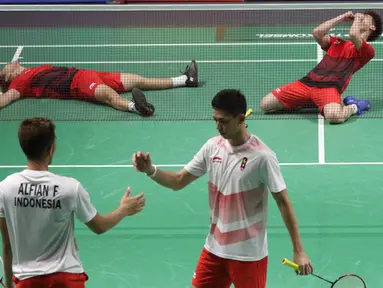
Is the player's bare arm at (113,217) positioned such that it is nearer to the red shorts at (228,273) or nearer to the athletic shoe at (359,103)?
the red shorts at (228,273)

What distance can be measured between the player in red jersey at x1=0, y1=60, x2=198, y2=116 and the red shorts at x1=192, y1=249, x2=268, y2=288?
18.9 ft

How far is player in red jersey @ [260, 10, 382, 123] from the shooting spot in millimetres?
10164

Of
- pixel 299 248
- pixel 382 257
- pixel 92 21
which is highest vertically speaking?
pixel 92 21

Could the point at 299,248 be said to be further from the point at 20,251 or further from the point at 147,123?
the point at 147,123

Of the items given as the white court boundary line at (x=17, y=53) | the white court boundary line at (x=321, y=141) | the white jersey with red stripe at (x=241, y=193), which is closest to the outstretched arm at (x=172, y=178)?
the white jersey with red stripe at (x=241, y=193)

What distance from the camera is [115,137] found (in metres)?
9.80

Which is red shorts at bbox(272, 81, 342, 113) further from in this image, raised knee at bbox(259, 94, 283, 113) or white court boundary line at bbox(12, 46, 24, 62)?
white court boundary line at bbox(12, 46, 24, 62)

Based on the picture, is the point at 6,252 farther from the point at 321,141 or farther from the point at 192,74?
the point at 192,74

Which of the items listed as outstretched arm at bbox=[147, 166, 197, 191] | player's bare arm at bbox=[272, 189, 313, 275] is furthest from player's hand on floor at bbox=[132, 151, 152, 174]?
player's bare arm at bbox=[272, 189, 313, 275]

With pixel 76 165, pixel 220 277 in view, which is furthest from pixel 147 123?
pixel 220 277

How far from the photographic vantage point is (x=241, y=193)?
498cm

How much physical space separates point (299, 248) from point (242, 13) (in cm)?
1104

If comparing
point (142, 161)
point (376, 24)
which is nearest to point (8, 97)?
point (376, 24)

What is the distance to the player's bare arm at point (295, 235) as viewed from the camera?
4.82 m
